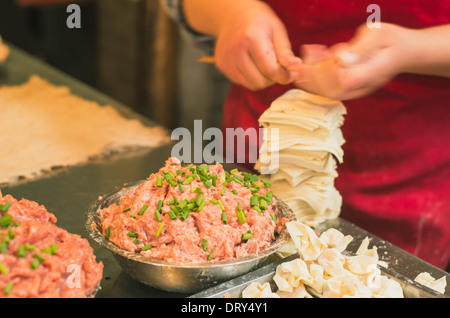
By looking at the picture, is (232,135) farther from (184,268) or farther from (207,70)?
(207,70)

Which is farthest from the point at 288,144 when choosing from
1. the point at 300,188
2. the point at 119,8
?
the point at 119,8

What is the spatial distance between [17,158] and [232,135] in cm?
90

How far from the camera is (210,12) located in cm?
233

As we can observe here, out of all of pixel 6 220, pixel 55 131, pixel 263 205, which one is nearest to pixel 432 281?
pixel 263 205

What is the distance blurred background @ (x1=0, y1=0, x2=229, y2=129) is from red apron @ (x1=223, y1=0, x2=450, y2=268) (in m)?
2.27

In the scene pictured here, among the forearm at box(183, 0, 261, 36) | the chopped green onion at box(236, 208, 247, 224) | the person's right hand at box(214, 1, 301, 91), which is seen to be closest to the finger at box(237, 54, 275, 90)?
the person's right hand at box(214, 1, 301, 91)

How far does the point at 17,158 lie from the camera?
2.20 metres

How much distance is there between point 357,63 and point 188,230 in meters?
0.75

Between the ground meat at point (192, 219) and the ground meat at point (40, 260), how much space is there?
0.13 meters

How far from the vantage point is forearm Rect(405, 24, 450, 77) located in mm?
1863

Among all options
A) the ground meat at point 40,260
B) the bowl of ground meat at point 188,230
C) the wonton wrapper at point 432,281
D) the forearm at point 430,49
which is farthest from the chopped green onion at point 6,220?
the forearm at point 430,49

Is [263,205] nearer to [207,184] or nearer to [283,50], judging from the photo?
[207,184]

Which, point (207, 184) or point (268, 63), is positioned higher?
point (268, 63)

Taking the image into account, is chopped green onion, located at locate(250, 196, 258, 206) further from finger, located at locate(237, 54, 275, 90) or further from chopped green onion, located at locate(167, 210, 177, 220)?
finger, located at locate(237, 54, 275, 90)
